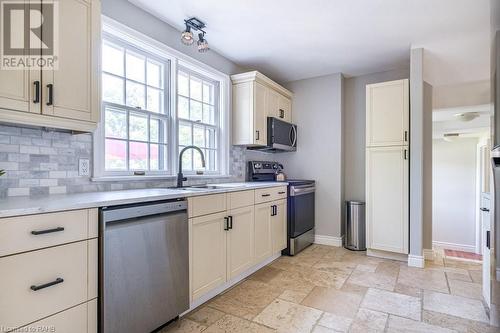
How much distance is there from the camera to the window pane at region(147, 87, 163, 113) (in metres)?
2.55

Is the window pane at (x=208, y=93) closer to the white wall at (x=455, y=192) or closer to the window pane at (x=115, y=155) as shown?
the window pane at (x=115, y=155)

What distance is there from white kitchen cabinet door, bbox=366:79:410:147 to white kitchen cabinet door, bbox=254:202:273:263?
1.64m

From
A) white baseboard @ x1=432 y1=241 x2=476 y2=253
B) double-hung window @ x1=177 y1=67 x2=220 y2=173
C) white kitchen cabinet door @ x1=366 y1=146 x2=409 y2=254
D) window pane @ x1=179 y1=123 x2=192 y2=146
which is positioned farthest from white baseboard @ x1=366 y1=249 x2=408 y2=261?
white baseboard @ x1=432 y1=241 x2=476 y2=253

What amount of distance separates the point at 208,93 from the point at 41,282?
2570 mm

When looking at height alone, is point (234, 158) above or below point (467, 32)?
below

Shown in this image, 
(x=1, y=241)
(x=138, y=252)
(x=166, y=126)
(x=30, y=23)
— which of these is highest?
(x=30, y=23)

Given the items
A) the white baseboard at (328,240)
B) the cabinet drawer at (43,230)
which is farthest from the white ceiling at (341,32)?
the white baseboard at (328,240)

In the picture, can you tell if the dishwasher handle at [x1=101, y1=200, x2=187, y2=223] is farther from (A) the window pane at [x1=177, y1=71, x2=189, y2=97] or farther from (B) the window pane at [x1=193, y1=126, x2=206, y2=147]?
(A) the window pane at [x1=177, y1=71, x2=189, y2=97]

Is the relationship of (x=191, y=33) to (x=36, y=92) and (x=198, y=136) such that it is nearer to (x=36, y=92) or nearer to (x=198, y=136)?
(x=198, y=136)

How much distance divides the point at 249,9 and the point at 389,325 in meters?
2.70

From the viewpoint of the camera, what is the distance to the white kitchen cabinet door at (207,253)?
2.00m

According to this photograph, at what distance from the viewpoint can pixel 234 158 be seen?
11.7 ft

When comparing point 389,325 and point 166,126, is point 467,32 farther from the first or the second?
point 166,126

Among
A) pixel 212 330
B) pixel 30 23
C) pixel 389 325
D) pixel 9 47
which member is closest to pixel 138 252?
pixel 212 330
